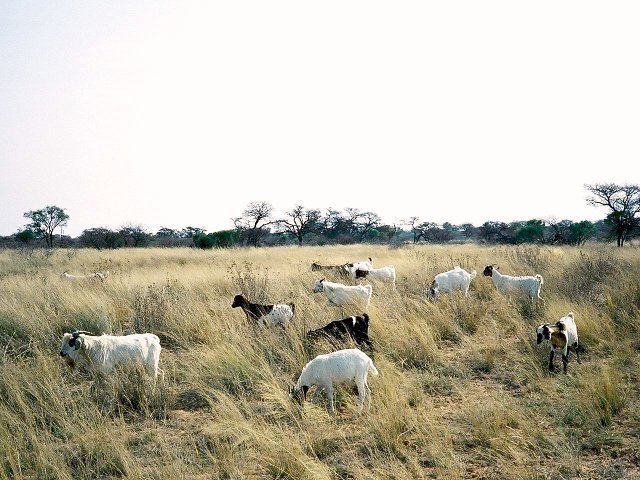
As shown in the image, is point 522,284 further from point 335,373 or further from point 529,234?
point 529,234

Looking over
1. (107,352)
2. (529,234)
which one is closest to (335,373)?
(107,352)

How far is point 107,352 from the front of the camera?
5484mm

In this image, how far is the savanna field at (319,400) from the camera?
3.67 meters

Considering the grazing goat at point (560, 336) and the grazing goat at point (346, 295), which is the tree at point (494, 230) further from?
the grazing goat at point (560, 336)

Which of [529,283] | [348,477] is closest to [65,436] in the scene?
[348,477]

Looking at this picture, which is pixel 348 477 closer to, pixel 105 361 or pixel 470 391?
pixel 470 391

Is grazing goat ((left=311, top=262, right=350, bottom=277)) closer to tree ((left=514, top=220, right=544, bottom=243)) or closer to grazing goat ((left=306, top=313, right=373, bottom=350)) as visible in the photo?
grazing goat ((left=306, top=313, right=373, bottom=350))

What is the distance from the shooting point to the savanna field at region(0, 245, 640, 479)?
3670mm

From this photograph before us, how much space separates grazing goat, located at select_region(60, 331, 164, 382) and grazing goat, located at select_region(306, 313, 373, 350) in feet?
7.56

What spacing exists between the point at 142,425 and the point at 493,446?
3.64 metres

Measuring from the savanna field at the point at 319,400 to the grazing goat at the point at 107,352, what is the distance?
0.29 meters

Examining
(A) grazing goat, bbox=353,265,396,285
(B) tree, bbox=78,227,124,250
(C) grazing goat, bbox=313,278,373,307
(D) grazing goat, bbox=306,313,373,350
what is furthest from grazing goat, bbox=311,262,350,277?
(B) tree, bbox=78,227,124,250

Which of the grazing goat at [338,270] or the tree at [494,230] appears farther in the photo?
the tree at [494,230]

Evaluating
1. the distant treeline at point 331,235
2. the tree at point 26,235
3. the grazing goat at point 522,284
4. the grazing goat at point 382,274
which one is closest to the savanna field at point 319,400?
the grazing goat at point 522,284
